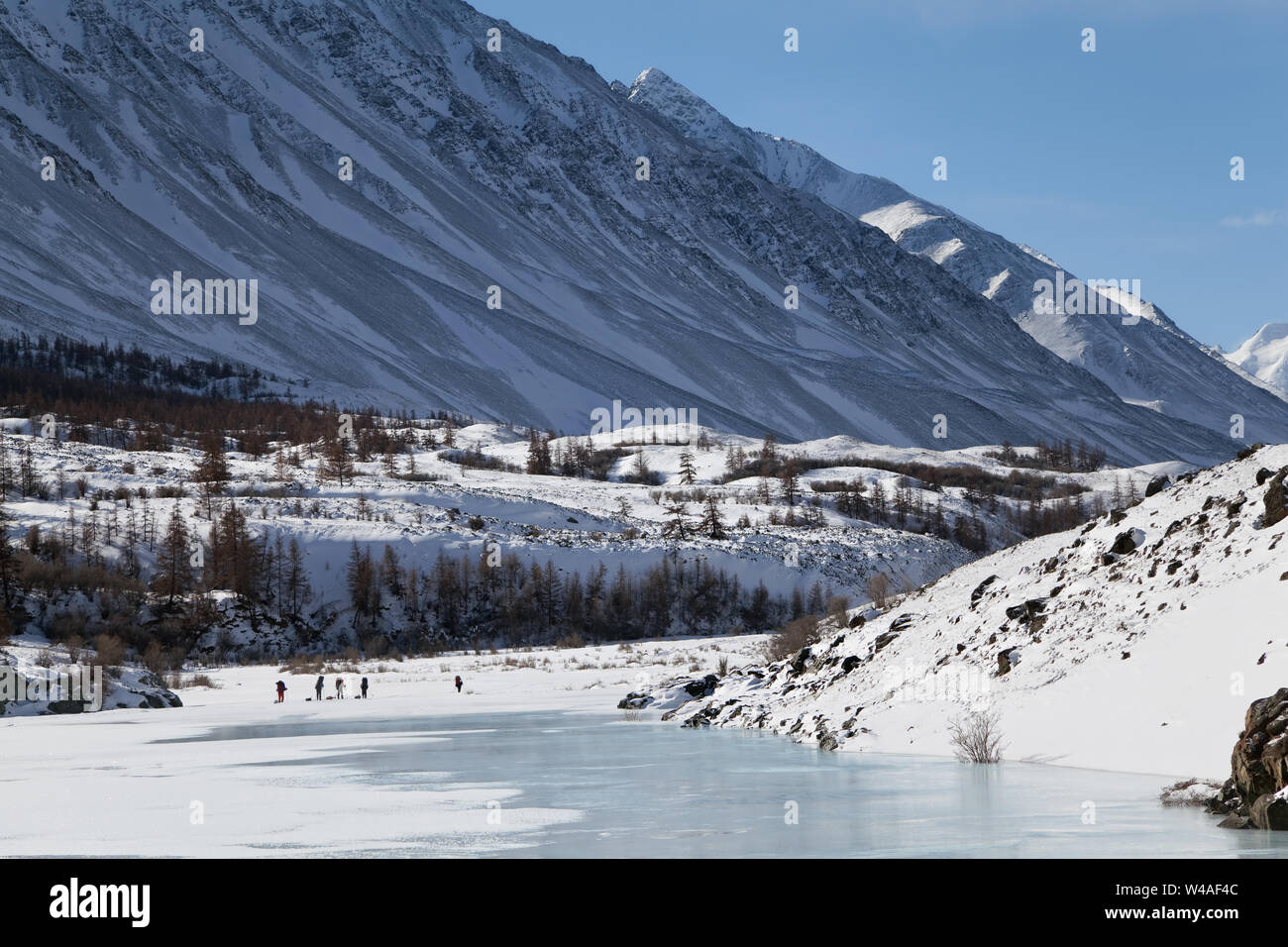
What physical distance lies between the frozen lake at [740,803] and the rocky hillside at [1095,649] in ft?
2.80

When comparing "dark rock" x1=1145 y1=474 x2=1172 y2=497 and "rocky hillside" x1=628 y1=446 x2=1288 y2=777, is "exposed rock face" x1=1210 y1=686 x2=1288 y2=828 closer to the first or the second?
"rocky hillside" x1=628 y1=446 x2=1288 y2=777

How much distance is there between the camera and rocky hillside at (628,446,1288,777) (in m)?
17.9

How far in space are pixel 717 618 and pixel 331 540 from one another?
22.9m

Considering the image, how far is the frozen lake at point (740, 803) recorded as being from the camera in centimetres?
1291

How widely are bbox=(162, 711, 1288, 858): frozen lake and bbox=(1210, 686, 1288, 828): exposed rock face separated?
0.34m

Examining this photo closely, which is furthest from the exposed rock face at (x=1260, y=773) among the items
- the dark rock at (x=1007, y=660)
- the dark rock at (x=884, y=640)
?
the dark rock at (x=884, y=640)

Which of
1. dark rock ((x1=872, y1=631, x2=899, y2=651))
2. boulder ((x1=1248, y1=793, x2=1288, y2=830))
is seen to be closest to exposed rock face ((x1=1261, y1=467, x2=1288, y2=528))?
dark rock ((x1=872, y1=631, x2=899, y2=651))

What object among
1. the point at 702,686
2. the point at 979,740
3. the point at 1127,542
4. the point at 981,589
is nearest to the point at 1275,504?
the point at 1127,542

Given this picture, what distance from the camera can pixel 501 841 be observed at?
45.2 feet

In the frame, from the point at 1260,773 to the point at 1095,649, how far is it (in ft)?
23.9

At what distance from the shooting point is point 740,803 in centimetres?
1645

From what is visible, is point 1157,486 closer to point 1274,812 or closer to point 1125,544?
point 1125,544

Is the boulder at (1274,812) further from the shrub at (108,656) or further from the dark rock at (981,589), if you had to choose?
the shrub at (108,656)
